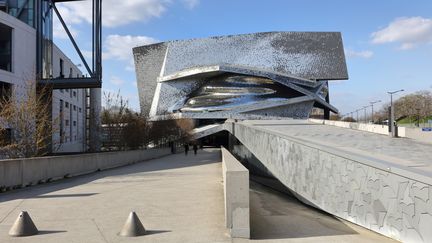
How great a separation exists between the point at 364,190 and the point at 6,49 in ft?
130

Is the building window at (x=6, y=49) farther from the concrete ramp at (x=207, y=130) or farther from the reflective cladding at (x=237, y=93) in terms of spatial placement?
the reflective cladding at (x=237, y=93)

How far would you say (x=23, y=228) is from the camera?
7.54 m

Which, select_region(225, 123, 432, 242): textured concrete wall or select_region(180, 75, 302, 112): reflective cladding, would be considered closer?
select_region(225, 123, 432, 242): textured concrete wall

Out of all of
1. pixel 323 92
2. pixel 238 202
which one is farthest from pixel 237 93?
pixel 238 202

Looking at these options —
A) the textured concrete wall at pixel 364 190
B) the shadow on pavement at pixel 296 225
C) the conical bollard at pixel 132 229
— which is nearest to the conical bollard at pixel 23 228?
the conical bollard at pixel 132 229

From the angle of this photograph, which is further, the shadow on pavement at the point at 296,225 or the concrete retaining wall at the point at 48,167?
the concrete retaining wall at the point at 48,167

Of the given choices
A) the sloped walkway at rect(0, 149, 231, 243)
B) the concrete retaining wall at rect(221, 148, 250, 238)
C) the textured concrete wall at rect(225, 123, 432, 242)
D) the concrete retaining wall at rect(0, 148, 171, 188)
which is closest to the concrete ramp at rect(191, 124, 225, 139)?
the concrete retaining wall at rect(0, 148, 171, 188)

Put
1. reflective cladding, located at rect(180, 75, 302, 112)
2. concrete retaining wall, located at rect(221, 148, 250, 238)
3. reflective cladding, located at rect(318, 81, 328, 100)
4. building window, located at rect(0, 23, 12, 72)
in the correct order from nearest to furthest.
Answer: concrete retaining wall, located at rect(221, 148, 250, 238)
building window, located at rect(0, 23, 12, 72)
reflective cladding, located at rect(180, 75, 302, 112)
reflective cladding, located at rect(318, 81, 328, 100)

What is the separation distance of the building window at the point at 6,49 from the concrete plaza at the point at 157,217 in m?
30.2

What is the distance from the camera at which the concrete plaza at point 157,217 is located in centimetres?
753

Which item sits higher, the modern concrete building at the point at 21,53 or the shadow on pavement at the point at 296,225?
the modern concrete building at the point at 21,53

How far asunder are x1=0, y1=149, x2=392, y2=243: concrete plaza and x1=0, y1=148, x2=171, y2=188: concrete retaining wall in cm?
63

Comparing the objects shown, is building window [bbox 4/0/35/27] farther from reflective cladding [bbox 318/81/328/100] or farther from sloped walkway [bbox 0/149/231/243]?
reflective cladding [bbox 318/81/328/100]

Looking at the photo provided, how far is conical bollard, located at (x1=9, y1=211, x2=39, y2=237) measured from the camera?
7.48m
